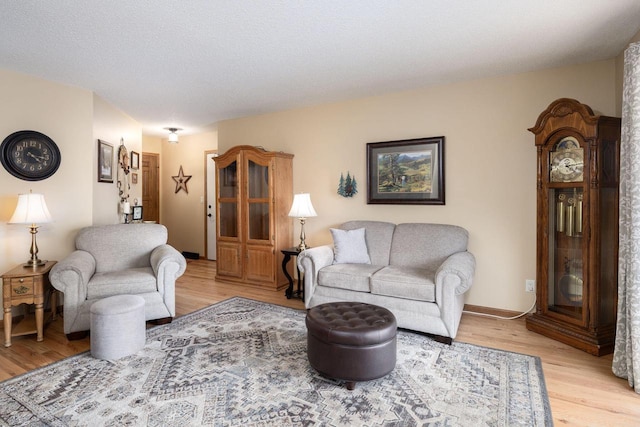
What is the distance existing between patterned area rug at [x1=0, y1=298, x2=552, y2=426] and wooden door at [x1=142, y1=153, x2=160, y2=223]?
14.6ft

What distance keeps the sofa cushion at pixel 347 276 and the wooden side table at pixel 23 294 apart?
2.36 m

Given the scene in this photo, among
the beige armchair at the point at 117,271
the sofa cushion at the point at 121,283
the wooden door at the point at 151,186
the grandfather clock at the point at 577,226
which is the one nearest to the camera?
the grandfather clock at the point at 577,226

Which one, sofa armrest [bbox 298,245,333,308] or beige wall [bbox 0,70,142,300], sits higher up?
beige wall [bbox 0,70,142,300]

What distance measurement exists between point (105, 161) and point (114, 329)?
2.46 metres

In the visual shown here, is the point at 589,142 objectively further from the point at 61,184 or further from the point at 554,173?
the point at 61,184

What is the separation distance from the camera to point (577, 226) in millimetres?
2865

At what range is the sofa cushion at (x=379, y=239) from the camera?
12.4 ft

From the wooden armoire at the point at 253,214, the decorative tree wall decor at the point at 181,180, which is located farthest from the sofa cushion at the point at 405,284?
the decorative tree wall decor at the point at 181,180

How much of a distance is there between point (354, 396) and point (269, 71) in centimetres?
279

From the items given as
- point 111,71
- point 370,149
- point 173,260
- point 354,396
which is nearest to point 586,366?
point 354,396

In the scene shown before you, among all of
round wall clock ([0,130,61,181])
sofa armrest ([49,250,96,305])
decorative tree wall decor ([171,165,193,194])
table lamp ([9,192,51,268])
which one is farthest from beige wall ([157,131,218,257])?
sofa armrest ([49,250,96,305])

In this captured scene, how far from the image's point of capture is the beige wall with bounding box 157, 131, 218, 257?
6.51m

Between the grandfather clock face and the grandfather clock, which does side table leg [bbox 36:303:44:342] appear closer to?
the grandfather clock

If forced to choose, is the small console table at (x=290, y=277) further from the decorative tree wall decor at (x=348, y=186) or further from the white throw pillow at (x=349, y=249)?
the decorative tree wall decor at (x=348, y=186)
